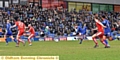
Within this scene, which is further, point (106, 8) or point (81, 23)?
point (106, 8)

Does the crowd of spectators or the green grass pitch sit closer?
the green grass pitch

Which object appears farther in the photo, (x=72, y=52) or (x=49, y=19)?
(x=49, y=19)

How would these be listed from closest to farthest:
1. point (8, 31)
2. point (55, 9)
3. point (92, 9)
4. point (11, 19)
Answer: point (8, 31) → point (11, 19) → point (55, 9) → point (92, 9)

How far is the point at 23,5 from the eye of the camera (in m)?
57.4

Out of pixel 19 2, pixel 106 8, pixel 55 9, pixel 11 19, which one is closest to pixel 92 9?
pixel 106 8

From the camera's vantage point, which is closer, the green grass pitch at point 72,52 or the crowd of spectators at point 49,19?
the green grass pitch at point 72,52

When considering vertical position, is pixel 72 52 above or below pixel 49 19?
above

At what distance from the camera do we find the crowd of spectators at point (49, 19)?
51.8 metres

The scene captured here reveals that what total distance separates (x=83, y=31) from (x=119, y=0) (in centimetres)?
3001

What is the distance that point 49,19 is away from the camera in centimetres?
5500

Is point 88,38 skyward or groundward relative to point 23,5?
groundward

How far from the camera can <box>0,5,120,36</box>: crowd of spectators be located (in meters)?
51.8

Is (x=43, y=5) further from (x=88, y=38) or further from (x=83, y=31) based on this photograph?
(x=83, y=31)

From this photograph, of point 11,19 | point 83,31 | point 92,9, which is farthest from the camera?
point 92,9
